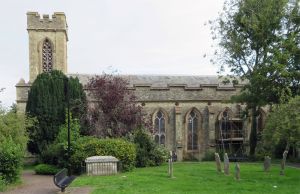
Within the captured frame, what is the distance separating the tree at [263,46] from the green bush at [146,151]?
7.51 m

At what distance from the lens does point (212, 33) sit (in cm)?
3058

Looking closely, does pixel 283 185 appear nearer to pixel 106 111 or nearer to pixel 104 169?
pixel 104 169

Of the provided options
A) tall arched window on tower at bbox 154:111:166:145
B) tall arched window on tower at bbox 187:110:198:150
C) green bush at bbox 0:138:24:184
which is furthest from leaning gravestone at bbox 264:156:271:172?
tall arched window on tower at bbox 154:111:166:145

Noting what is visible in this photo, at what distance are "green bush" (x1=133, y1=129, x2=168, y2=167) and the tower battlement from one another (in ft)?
47.7

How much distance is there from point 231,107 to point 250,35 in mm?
7424

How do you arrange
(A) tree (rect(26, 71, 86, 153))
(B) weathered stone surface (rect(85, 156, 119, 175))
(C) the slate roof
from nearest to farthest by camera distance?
(B) weathered stone surface (rect(85, 156, 119, 175)) → (A) tree (rect(26, 71, 86, 153)) → (C) the slate roof

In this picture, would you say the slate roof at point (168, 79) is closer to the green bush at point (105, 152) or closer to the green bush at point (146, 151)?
the green bush at point (146, 151)

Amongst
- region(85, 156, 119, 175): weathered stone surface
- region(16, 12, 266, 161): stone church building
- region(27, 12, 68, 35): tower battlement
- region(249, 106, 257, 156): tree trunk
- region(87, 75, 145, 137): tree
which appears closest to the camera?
region(85, 156, 119, 175): weathered stone surface

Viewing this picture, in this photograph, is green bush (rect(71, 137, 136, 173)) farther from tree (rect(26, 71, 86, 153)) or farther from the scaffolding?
the scaffolding

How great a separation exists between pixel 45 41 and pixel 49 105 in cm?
866

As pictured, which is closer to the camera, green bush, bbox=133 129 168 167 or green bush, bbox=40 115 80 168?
green bush, bbox=40 115 80 168

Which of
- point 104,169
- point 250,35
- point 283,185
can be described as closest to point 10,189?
point 104,169

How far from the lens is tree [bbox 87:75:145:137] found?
2691 cm

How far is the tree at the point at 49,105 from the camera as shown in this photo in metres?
28.7
